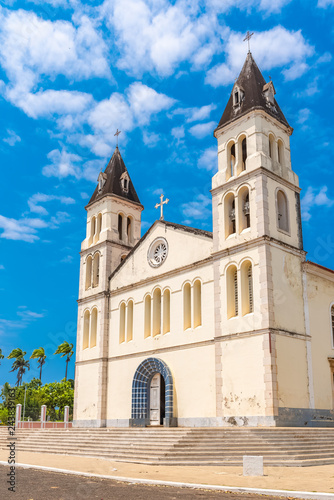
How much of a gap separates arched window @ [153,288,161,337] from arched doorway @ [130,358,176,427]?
1.62 m

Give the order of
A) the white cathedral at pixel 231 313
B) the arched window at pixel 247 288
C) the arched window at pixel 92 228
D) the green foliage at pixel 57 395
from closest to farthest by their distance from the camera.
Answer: the white cathedral at pixel 231 313 < the arched window at pixel 247 288 < the arched window at pixel 92 228 < the green foliage at pixel 57 395

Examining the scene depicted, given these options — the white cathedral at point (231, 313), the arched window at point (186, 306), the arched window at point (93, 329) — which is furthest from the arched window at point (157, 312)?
the arched window at point (93, 329)

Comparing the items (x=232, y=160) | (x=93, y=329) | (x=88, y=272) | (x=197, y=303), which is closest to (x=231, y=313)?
(x=197, y=303)

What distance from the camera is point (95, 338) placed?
30703 mm

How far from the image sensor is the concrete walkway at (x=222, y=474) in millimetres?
10664

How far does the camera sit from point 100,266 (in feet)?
103

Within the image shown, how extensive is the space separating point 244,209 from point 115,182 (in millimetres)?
12312

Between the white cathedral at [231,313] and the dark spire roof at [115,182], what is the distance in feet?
17.5

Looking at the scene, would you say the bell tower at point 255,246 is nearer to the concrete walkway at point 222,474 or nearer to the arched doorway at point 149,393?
the arched doorway at point 149,393

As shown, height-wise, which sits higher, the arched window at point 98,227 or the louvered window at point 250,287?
the arched window at point 98,227

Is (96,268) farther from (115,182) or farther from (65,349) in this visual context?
(65,349)

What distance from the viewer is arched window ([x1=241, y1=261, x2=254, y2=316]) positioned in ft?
69.8

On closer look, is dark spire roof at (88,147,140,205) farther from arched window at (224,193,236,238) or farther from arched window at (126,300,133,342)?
arched window at (224,193,236,238)

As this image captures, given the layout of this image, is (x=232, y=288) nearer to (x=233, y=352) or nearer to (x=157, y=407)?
(x=233, y=352)
